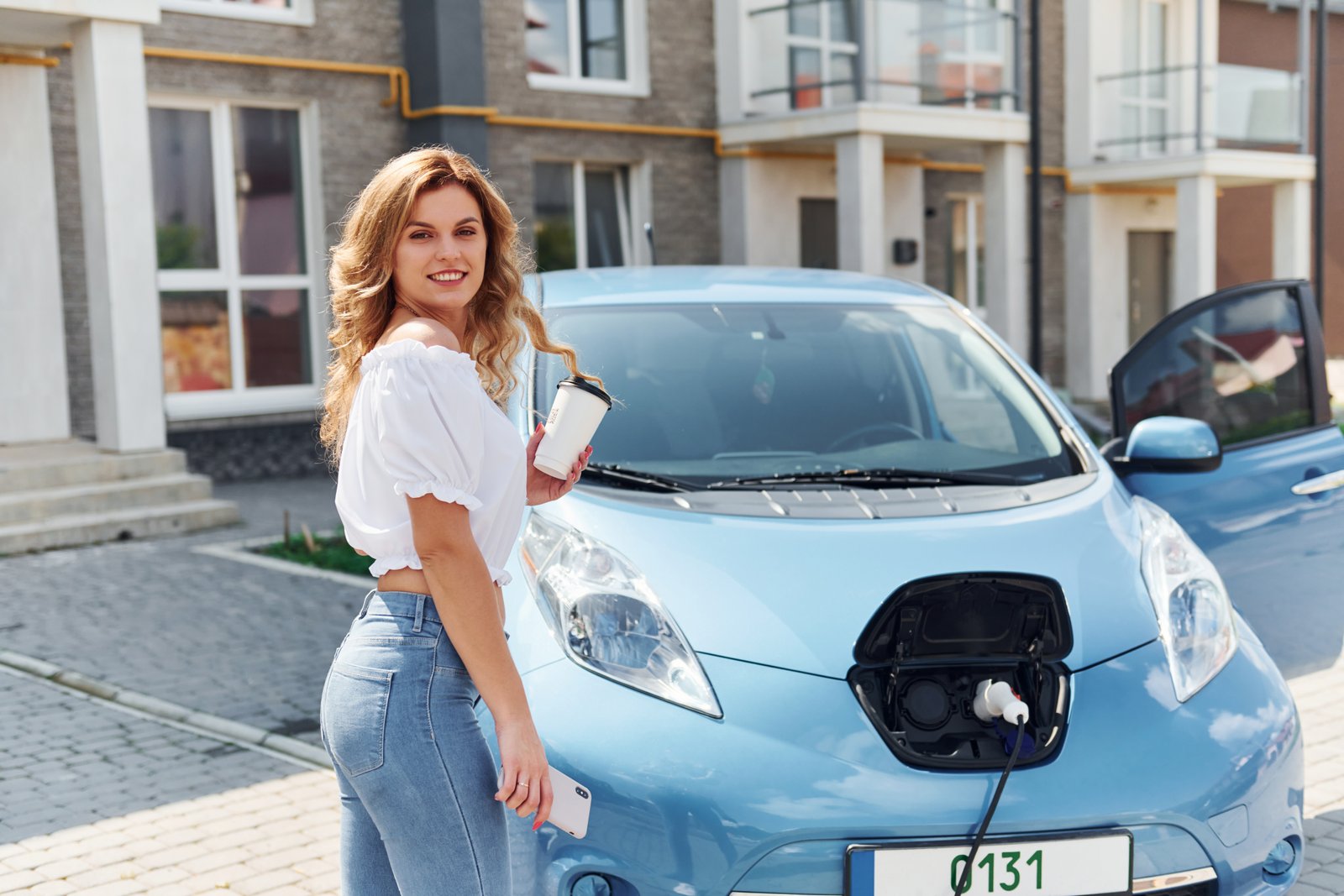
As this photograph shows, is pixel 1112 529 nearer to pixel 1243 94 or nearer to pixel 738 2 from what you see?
pixel 738 2

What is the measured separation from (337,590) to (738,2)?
11.1 m

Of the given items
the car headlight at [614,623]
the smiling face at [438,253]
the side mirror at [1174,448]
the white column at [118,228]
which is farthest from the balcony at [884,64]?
the smiling face at [438,253]

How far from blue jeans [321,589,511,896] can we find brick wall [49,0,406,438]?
10893mm

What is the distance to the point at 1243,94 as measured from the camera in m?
20.9

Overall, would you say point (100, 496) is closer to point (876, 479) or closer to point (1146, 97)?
point (876, 479)

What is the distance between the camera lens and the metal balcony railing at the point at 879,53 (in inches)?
667

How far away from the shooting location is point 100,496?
9.93 meters

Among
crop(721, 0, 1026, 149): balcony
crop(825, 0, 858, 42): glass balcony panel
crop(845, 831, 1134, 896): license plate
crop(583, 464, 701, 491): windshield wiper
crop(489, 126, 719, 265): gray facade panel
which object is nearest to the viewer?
crop(845, 831, 1134, 896): license plate

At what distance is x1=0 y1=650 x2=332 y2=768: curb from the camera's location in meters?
5.10

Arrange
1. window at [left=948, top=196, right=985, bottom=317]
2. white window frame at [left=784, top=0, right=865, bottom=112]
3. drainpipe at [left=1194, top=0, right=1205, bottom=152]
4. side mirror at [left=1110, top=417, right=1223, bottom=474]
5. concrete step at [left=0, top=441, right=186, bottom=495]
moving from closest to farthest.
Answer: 1. side mirror at [left=1110, top=417, right=1223, bottom=474]
2. concrete step at [left=0, top=441, right=186, bottom=495]
3. white window frame at [left=784, top=0, right=865, bottom=112]
4. drainpipe at [left=1194, top=0, right=1205, bottom=152]
5. window at [left=948, top=196, right=985, bottom=317]

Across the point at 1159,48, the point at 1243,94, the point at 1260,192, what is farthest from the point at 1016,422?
the point at 1260,192

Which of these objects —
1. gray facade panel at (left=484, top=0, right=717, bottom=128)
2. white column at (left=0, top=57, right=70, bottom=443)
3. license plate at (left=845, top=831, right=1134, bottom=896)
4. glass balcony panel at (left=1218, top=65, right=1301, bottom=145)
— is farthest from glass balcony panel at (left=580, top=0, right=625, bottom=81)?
license plate at (left=845, top=831, right=1134, bottom=896)

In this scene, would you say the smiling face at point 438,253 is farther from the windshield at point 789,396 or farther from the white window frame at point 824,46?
the white window frame at point 824,46

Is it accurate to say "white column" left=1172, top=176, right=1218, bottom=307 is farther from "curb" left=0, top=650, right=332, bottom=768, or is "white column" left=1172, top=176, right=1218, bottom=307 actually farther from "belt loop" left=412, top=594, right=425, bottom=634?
"belt loop" left=412, top=594, right=425, bottom=634
